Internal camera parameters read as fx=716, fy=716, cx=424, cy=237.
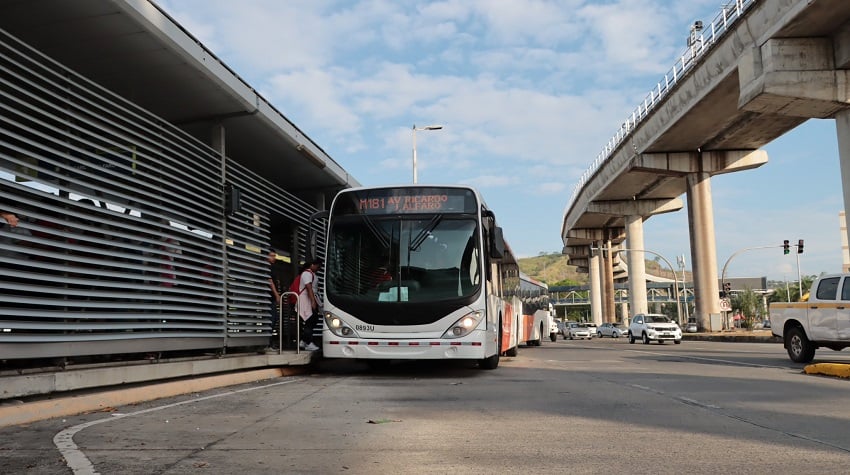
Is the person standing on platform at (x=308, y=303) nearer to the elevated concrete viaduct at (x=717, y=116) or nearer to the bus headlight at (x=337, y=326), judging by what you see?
the bus headlight at (x=337, y=326)

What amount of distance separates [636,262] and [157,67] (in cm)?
5095

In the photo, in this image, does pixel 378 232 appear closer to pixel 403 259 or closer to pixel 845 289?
pixel 403 259

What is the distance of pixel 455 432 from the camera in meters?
6.04

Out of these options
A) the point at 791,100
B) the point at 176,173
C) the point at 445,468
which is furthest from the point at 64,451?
the point at 791,100

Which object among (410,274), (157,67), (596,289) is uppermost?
(157,67)

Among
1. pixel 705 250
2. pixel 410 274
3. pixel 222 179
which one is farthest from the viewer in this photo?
pixel 705 250

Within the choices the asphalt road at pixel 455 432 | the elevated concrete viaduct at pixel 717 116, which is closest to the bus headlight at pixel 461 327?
the asphalt road at pixel 455 432

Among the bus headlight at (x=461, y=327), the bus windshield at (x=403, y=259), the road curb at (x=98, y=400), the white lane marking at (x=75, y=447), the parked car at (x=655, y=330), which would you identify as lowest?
the parked car at (x=655, y=330)

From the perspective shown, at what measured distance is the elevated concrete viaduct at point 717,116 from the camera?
81.1ft

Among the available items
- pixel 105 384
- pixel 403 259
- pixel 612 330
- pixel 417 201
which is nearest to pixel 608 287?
pixel 612 330

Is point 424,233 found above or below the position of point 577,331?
above

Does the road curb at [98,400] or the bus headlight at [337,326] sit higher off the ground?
the bus headlight at [337,326]

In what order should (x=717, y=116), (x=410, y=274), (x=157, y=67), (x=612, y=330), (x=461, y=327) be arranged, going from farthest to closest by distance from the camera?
(x=612, y=330) < (x=717, y=116) < (x=410, y=274) < (x=461, y=327) < (x=157, y=67)

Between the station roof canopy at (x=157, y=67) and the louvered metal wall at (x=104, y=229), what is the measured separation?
45cm
